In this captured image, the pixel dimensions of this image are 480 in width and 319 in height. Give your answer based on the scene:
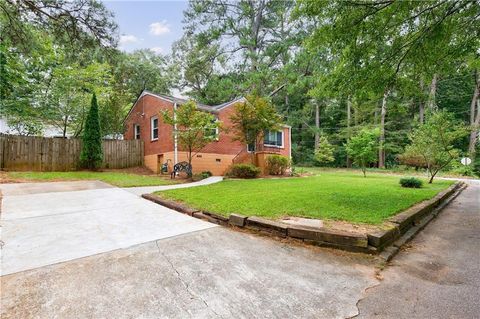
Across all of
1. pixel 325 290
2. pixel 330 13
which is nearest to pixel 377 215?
pixel 325 290

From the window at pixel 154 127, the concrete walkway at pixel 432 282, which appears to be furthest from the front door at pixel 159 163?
the concrete walkway at pixel 432 282

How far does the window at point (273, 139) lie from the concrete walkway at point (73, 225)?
11.9 m

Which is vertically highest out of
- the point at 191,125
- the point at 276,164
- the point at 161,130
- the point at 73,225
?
the point at 161,130

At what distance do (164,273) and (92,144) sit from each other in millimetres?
13265

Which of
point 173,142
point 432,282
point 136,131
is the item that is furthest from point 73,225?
point 136,131

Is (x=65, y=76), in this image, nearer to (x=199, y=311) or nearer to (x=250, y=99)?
(x=250, y=99)

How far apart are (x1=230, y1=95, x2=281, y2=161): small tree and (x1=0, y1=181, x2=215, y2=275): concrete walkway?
300 inches

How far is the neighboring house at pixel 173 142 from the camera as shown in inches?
532

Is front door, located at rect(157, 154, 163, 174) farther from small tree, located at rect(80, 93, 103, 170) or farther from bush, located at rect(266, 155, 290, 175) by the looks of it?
bush, located at rect(266, 155, 290, 175)

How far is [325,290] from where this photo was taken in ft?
7.62

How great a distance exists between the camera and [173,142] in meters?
13.2

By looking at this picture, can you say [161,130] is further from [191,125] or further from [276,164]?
[276,164]

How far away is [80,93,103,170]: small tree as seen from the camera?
1341 centimetres

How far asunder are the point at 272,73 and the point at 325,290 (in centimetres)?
1939
